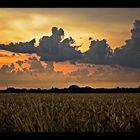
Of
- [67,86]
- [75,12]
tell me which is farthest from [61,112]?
[75,12]

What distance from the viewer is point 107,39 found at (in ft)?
13.3

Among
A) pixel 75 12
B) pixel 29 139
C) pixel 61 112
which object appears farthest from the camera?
pixel 61 112

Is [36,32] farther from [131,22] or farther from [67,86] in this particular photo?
[131,22]

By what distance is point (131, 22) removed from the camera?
400 cm

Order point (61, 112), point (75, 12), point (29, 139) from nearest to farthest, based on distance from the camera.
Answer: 1. point (29, 139)
2. point (75, 12)
3. point (61, 112)

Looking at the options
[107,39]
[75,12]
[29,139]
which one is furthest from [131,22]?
[29,139]

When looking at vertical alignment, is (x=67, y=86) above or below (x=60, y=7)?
below
